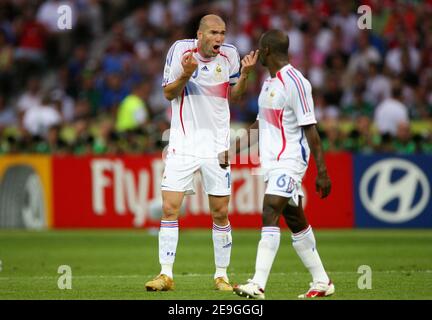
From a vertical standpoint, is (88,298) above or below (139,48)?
below

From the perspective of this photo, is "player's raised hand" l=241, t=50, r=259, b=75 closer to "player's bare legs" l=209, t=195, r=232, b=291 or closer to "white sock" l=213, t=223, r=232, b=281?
"player's bare legs" l=209, t=195, r=232, b=291

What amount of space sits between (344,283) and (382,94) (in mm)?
11126

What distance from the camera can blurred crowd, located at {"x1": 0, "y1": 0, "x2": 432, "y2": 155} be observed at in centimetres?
2095

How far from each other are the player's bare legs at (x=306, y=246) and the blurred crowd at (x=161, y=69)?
1038cm

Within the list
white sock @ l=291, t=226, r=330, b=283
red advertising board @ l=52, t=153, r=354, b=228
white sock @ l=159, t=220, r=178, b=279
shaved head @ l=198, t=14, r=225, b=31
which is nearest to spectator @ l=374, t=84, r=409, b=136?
red advertising board @ l=52, t=153, r=354, b=228

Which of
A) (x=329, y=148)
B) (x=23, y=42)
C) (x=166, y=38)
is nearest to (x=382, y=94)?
(x=329, y=148)

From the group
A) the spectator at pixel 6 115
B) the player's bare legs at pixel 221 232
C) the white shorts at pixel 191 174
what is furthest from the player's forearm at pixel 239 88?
the spectator at pixel 6 115

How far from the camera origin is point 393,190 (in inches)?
766

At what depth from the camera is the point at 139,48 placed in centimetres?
2473

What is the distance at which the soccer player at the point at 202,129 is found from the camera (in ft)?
35.6

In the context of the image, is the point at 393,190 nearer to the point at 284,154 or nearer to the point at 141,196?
the point at 141,196

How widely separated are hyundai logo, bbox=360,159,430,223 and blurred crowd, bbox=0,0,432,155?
578mm
